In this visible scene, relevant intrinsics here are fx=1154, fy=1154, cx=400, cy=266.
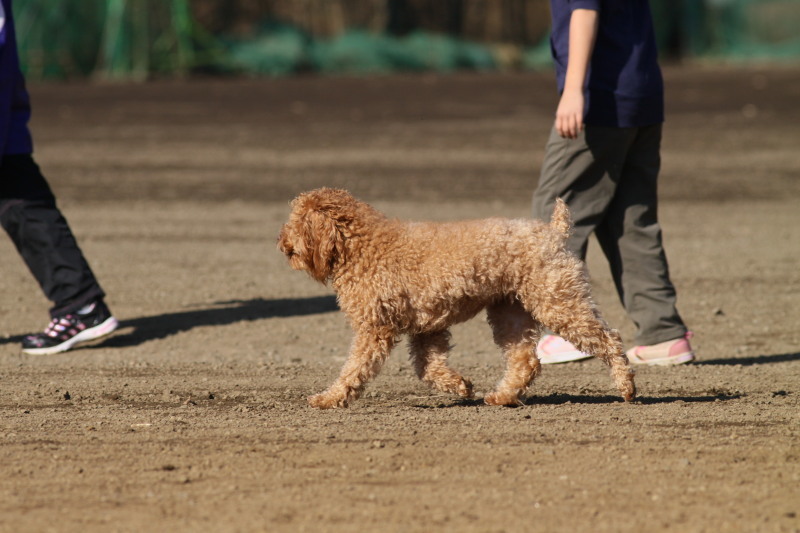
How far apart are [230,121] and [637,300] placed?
1336 cm

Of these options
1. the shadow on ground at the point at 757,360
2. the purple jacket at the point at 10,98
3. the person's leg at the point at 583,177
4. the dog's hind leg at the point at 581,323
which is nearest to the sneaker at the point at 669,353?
the shadow on ground at the point at 757,360

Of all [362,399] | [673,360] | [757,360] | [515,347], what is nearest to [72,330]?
[362,399]

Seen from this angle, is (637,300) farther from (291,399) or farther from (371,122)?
(371,122)

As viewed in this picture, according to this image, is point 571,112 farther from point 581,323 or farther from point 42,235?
point 42,235

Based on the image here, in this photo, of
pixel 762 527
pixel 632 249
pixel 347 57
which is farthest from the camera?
pixel 347 57

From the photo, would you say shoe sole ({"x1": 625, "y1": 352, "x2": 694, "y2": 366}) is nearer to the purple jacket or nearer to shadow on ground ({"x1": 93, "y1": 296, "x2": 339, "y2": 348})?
shadow on ground ({"x1": 93, "y1": 296, "x2": 339, "y2": 348})

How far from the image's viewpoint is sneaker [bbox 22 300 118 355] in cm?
726

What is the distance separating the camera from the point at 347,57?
1163 inches

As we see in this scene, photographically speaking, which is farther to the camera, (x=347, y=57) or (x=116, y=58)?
(x=347, y=57)

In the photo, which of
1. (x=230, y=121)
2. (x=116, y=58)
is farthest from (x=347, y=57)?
(x=230, y=121)

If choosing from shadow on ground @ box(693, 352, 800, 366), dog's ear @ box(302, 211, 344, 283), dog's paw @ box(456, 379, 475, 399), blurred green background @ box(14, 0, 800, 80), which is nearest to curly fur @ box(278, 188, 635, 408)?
dog's ear @ box(302, 211, 344, 283)

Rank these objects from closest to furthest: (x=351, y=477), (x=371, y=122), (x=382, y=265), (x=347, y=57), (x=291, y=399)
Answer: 1. (x=351, y=477)
2. (x=382, y=265)
3. (x=291, y=399)
4. (x=371, y=122)
5. (x=347, y=57)

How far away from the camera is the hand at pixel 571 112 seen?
5871mm

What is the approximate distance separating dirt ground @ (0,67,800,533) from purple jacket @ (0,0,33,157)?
1314 millimetres
